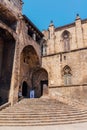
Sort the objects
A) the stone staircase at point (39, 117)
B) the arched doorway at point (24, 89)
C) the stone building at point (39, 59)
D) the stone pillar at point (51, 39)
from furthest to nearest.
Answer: the stone pillar at point (51, 39) < the arched doorway at point (24, 89) < the stone building at point (39, 59) < the stone staircase at point (39, 117)

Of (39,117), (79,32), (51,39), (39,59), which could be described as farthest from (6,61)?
(79,32)

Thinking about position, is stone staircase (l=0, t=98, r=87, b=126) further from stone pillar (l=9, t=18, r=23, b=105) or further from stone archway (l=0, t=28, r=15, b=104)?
stone archway (l=0, t=28, r=15, b=104)

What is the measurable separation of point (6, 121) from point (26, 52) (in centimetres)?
1166

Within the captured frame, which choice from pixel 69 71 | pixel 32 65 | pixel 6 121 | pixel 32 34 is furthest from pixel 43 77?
pixel 6 121

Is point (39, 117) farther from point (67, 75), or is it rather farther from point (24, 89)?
point (67, 75)

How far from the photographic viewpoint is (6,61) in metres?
16.6

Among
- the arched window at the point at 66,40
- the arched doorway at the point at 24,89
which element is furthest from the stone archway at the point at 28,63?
the arched window at the point at 66,40

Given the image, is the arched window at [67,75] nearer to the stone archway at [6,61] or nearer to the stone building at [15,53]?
the stone building at [15,53]

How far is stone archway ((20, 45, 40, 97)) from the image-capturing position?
19.6m

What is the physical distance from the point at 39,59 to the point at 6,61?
18.8 ft

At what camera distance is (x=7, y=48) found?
675 inches

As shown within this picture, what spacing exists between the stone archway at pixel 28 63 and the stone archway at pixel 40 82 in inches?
30.8

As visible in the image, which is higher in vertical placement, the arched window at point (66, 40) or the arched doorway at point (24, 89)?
the arched window at point (66, 40)

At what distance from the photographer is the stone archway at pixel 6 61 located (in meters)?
15.4
